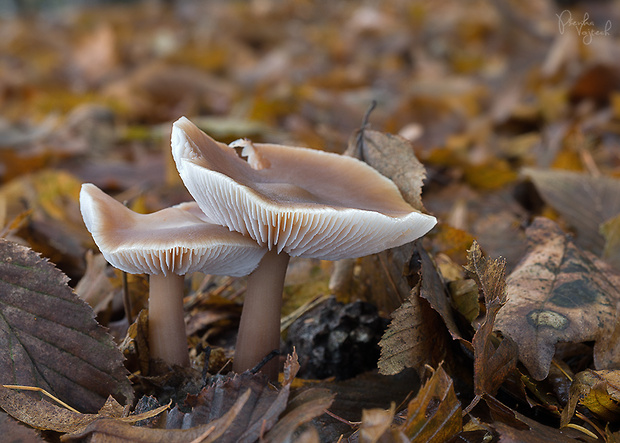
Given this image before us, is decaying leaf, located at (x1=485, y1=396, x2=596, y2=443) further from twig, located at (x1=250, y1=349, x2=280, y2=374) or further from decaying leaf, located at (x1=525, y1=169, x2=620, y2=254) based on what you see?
decaying leaf, located at (x1=525, y1=169, x2=620, y2=254)

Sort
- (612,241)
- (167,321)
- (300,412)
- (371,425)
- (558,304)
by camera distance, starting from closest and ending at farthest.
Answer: (371,425), (300,412), (558,304), (167,321), (612,241)

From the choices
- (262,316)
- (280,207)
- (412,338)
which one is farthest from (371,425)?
(262,316)

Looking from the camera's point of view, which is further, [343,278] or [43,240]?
[43,240]

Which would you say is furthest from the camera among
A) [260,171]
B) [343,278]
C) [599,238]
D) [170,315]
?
[599,238]

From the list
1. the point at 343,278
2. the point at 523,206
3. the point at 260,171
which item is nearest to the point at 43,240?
the point at 260,171

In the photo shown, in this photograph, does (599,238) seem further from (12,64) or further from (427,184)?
(12,64)

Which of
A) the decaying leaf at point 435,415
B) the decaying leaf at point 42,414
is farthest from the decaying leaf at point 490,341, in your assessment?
the decaying leaf at point 42,414

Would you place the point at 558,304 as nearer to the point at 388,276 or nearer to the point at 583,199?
the point at 388,276
